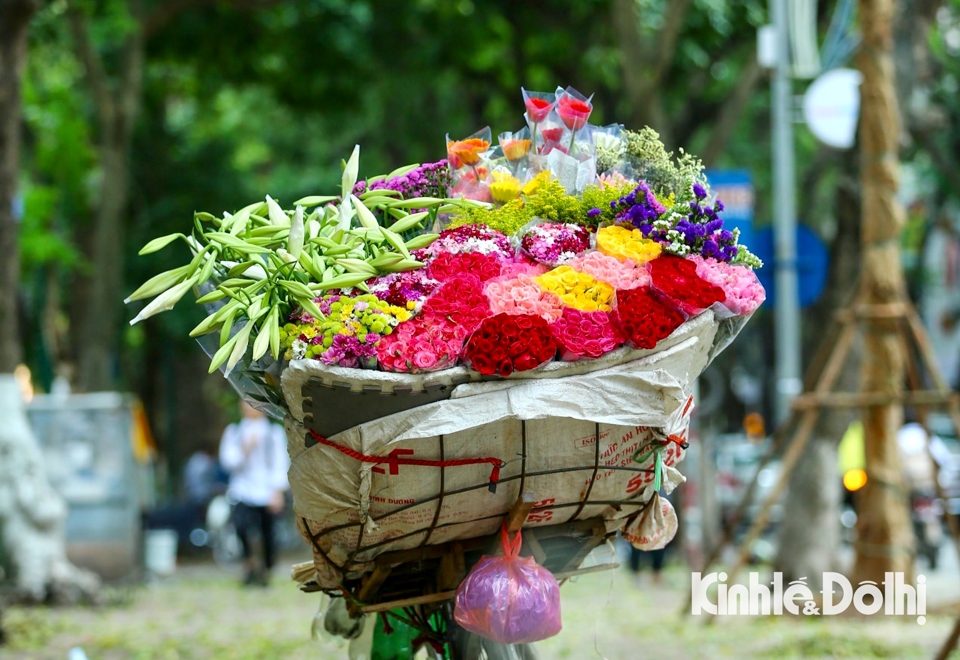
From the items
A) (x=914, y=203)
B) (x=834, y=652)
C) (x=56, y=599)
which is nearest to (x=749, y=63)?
(x=834, y=652)

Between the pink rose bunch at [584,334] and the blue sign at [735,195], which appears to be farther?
the blue sign at [735,195]

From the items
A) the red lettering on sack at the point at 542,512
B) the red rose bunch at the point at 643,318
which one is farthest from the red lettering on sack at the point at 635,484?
the red rose bunch at the point at 643,318

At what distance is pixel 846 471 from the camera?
1467 cm

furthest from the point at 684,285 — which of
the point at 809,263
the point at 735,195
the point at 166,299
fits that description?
the point at 809,263

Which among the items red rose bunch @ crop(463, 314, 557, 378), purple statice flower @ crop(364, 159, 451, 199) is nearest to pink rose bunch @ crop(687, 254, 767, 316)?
red rose bunch @ crop(463, 314, 557, 378)

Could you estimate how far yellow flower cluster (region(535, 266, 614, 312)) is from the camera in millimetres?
3275

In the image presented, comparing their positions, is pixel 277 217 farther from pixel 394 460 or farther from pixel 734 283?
pixel 734 283

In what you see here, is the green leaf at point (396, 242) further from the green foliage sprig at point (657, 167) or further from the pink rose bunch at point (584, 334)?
the green foliage sprig at point (657, 167)

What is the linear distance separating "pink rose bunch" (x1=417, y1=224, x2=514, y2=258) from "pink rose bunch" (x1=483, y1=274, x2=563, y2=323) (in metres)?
0.15

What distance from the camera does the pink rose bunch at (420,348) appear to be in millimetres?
3100

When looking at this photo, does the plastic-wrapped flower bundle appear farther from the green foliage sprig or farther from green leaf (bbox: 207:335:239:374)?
the green foliage sprig

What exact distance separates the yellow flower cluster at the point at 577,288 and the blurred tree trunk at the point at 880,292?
5177mm

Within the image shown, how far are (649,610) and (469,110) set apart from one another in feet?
32.0

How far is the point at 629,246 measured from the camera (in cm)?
342
